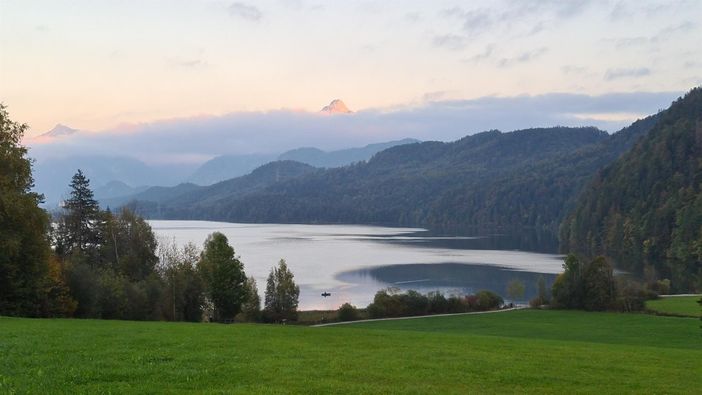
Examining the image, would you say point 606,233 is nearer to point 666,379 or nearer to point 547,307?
point 547,307

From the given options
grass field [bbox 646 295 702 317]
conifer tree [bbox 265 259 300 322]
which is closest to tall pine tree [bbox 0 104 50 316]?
conifer tree [bbox 265 259 300 322]

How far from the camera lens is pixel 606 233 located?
15912 cm

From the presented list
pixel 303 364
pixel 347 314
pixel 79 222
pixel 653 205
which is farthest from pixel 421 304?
pixel 653 205

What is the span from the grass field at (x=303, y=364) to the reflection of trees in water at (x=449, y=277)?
2410 inches

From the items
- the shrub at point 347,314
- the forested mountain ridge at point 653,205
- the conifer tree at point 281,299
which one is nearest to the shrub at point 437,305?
the shrub at point 347,314

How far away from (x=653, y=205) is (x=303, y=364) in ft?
515

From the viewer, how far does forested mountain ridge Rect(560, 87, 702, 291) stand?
123938 millimetres

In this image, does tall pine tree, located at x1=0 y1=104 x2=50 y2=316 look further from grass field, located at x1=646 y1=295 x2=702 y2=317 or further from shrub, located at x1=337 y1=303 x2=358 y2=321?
grass field, located at x1=646 y1=295 x2=702 y2=317

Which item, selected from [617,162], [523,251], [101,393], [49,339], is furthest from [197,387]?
[617,162]

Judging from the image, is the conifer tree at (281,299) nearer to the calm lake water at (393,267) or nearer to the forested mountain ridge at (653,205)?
the calm lake water at (393,267)

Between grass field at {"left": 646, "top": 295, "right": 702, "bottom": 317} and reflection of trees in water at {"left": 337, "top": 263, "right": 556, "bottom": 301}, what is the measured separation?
664 inches

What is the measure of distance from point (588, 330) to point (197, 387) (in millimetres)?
43175

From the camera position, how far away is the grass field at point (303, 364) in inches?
501

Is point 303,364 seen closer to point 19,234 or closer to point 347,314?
point 19,234
